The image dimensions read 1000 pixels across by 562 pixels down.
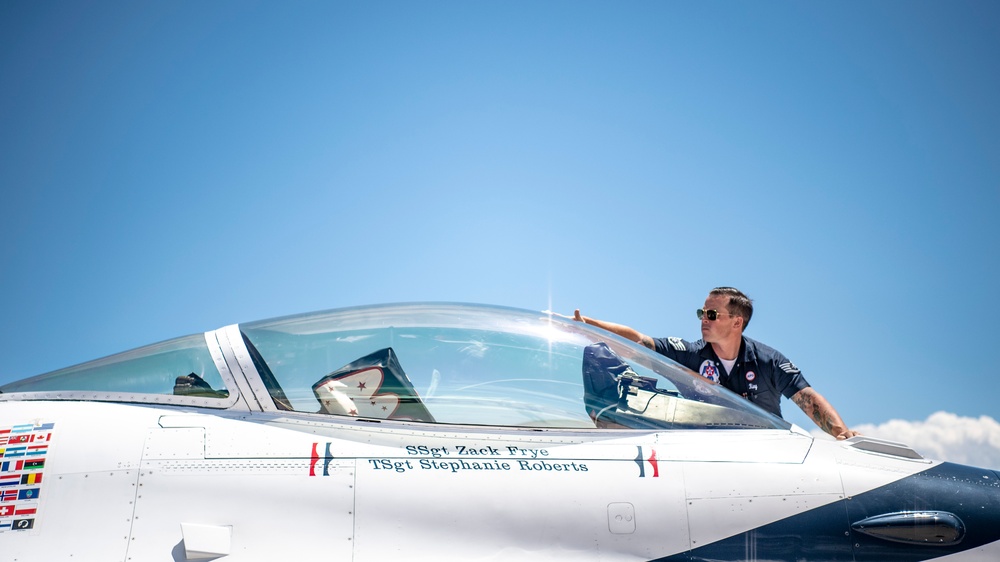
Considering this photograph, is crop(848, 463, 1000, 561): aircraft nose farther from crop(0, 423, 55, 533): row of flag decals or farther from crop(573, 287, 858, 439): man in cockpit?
crop(0, 423, 55, 533): row of flag decals

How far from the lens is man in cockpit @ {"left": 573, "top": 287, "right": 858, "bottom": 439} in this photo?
248 inches

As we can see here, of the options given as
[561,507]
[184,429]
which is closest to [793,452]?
[561,507]

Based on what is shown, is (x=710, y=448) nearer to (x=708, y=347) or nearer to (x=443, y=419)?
(x=443, y=419)

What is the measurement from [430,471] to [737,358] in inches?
141

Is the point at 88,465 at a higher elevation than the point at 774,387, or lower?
lower

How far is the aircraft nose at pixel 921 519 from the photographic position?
154 inches

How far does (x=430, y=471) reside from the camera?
13.0 feet

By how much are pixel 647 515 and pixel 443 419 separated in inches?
50.4

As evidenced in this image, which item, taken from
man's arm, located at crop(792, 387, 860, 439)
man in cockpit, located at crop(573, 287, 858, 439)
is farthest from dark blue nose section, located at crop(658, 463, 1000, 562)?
man in cockpit, located at crop(573, 287, 858, 439)

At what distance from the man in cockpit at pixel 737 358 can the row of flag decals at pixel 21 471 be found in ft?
14.0

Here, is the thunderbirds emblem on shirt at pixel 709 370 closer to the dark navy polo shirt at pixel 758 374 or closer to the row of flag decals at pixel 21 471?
the dark navy polo shirt at pixel 758 374

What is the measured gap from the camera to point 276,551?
3740 millimetres

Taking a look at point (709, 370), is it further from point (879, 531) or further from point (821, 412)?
point (879, 531)

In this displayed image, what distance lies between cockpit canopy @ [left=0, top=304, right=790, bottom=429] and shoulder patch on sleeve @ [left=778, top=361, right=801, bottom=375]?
5.81 ft
